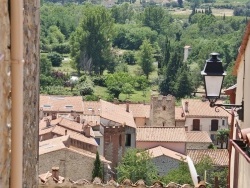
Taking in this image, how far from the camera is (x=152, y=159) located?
33188mm

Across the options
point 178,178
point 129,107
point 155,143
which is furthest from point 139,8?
point 178,178

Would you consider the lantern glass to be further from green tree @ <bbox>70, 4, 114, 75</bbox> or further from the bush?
the bush

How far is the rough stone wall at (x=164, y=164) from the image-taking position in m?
33.5

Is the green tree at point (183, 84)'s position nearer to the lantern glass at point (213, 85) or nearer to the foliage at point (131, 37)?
the foliage at point (131, 37)

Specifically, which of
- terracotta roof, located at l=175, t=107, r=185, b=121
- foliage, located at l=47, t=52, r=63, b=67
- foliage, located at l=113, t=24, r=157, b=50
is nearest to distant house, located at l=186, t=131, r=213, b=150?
terracotta roof, located at l=175, t=107, r=185, b=121

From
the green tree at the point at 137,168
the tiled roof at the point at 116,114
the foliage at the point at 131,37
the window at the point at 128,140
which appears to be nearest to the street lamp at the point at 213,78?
the green tree at the point at 137,168

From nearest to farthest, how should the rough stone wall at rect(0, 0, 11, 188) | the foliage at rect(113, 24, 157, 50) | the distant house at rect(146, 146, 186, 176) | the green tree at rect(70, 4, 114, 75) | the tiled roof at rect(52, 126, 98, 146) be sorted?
the rough stone wall at rect(0, 0, 11, 188) → the tiled roof at rect(52, 126, 98, 146) → the distant house at rect(146, 146, 186, 176) → the green tree at rect(70, 4, 114, 75) → the foliage at rect(113, 24, 157, 50)

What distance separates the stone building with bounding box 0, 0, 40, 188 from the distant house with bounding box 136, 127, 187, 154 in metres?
34.0

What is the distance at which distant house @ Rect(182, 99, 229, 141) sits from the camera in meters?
47.0

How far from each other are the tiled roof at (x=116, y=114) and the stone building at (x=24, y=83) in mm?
34763

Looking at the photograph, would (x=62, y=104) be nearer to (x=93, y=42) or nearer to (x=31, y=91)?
(x=93, y=42)

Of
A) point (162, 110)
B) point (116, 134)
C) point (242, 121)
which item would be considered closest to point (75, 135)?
point (116, 134)

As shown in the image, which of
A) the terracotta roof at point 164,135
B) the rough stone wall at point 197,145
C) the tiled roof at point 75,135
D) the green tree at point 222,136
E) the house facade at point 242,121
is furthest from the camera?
the green tree at point 222,136

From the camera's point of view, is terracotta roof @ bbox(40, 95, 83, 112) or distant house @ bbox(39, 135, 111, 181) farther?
terracotta roof @ bbox(40, 95, 83, 112)
